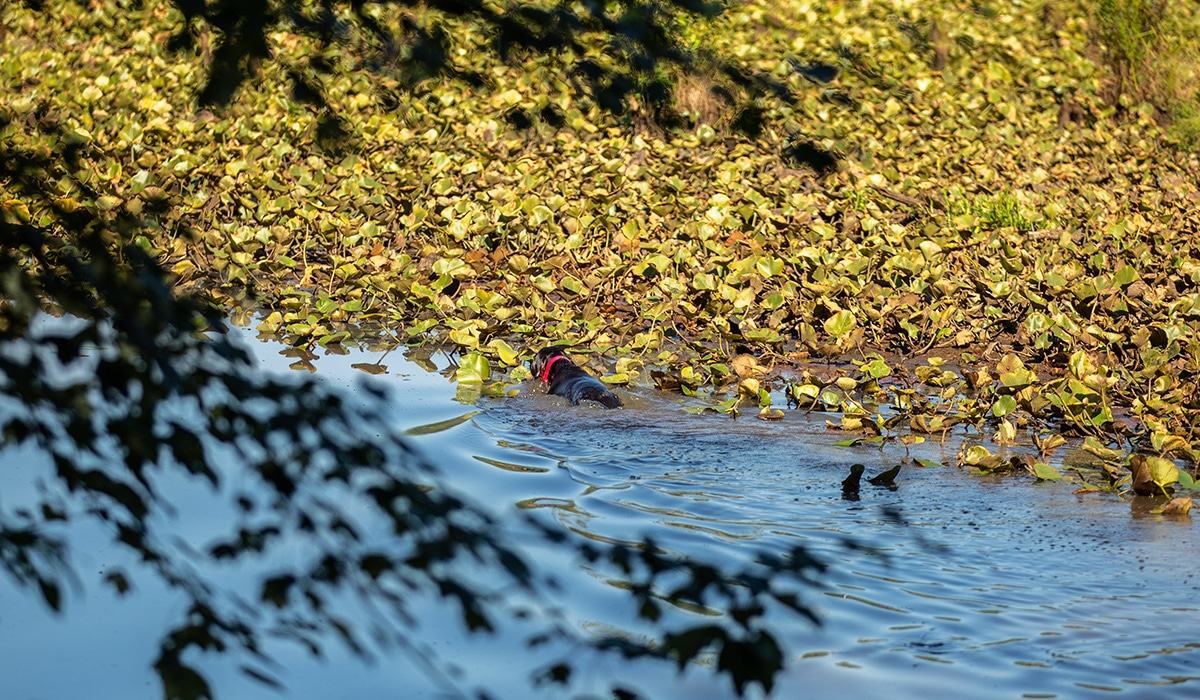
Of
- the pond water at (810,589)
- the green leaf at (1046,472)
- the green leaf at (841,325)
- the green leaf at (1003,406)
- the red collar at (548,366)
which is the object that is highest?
the green leaf at (841,325)

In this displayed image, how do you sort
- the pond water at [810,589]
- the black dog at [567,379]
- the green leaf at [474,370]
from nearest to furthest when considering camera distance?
the pond water at [810,589]
the black dog at [567,379]
the green leaf at [474,370]

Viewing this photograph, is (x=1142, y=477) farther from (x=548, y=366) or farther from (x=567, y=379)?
(x=548, y=366)

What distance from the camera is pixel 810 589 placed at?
358 cm

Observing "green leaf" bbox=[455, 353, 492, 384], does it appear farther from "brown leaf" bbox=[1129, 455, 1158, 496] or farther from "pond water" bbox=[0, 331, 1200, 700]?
"brown leaf" bbox=[1129, 455, 1158, 496]

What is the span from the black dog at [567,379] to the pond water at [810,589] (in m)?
0.18

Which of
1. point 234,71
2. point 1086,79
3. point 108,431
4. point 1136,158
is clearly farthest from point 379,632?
point 1086,79

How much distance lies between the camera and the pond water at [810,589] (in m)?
3.01

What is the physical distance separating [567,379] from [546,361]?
23cm

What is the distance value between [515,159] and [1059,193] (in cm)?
337

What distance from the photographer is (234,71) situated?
1.58 metres

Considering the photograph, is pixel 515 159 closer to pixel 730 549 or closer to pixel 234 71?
pixel 730 549

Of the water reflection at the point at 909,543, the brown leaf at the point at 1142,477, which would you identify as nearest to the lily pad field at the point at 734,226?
the brown leaf at the point at 1142,477

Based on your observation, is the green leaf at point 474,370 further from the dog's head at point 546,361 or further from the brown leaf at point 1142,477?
the brown leaf at point 1142,477

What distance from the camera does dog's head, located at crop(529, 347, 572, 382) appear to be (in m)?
5.50
